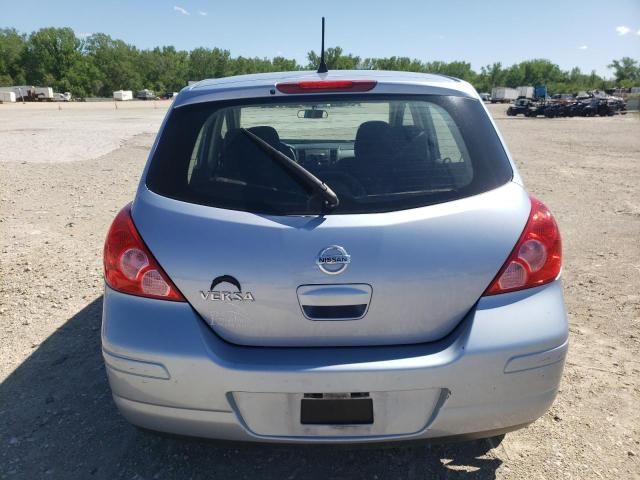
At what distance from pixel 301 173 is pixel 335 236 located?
0.32 meters

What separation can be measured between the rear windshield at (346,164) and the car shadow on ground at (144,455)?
3.18ft

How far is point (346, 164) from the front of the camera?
2.12 m

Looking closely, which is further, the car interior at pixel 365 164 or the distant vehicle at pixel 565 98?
the distant vehicle at pixel 565 98

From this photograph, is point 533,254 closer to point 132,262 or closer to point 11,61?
point 132,262

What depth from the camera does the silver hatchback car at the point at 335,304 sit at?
1863mm

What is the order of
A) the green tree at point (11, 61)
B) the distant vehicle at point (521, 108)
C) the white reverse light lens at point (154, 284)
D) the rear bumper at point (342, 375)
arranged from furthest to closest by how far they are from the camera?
the green tree at point (11, 61), the distant vehicle at point (521, 108), the white reverse light lens at point (154, 284), the rear bumper at point (342, 375)

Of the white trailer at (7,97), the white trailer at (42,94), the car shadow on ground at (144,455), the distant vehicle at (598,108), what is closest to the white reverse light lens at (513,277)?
the car shadow on ground at (144,455)

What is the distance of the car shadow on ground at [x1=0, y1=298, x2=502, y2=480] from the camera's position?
241 centimetres

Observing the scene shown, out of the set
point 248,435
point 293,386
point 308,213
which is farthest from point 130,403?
point 308,213

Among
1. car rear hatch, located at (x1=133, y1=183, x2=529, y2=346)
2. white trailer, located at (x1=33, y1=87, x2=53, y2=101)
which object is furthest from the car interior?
white trailer, located at (x1=33, y1=87, x2=53, y2=101)

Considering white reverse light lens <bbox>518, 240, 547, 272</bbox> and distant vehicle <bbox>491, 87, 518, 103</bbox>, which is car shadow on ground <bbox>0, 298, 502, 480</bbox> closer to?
white reverse light lens <bbox>518, 240, 547, 272</bbox>

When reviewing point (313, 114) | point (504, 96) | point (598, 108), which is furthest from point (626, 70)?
point (313, 114)

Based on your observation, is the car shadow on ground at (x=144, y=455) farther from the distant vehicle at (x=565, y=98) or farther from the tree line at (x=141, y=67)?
the tree line at (x=141, y=67)

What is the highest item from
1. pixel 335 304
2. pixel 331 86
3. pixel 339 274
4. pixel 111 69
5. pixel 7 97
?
pixel 111 69
